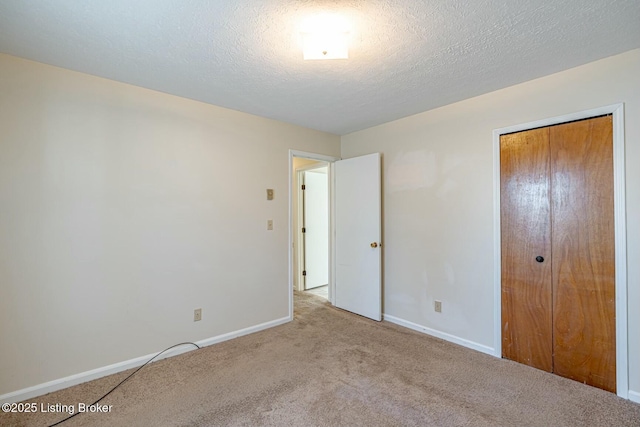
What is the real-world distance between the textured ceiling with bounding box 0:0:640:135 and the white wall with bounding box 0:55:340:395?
0.96 feet

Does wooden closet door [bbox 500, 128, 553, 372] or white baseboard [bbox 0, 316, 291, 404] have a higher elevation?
wooden closet door [bbox 500, 128, 553, 372]

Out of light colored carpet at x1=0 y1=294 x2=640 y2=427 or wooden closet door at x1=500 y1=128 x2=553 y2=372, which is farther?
wooden closet door at x1=500 y1=128 x2=553 y2=372

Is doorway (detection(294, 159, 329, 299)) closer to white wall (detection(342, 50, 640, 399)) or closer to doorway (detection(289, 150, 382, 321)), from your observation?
doorway (detection(289, 150, 382, 321))

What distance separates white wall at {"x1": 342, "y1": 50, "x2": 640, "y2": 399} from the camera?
201cm

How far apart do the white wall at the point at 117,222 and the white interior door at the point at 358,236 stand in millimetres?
1050

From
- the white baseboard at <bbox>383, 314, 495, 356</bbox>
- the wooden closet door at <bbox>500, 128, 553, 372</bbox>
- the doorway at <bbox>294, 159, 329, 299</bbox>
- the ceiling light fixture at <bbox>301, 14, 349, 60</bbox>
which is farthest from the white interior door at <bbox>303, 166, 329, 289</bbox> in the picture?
the ceiling light fixture at <bbox>301, 14, 349, 60</bbox>

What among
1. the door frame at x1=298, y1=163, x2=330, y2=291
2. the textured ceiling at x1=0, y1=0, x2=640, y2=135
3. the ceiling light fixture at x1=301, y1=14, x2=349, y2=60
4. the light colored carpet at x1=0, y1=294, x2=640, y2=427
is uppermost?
the textured ceiling at x1=0, y1=0, x2=640, y2=135

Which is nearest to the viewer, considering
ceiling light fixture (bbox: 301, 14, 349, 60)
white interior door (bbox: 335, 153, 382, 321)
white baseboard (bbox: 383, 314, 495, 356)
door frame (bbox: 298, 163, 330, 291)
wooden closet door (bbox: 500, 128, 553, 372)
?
ceiling light fixture (bbox: 301, 14, 349, 60)

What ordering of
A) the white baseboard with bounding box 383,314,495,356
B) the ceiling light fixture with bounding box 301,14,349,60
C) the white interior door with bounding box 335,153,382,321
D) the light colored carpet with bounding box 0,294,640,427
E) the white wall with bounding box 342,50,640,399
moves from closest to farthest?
1. the ceiling light fixture with bounding box 301,14,349,60
2. the light colored carpet with bounding box 0,294,640,427
3. the white wall with bounding box 342,50,640,399
4. the white baseboard with bounding box 383,314,495,356
5. the white interior door with bounding box 335,153,382,321

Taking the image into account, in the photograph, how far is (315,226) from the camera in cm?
494

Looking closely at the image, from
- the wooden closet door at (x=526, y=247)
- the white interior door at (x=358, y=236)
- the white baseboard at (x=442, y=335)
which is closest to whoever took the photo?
the wooden closet door at (x=526, y=247)

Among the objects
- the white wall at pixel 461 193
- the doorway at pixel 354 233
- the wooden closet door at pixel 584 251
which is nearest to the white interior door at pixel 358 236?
the doorway at pixel 354 233

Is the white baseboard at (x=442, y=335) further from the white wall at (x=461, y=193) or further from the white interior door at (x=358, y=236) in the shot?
the white interior door at (x=358, y=236)

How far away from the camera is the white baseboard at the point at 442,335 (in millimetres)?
2708
